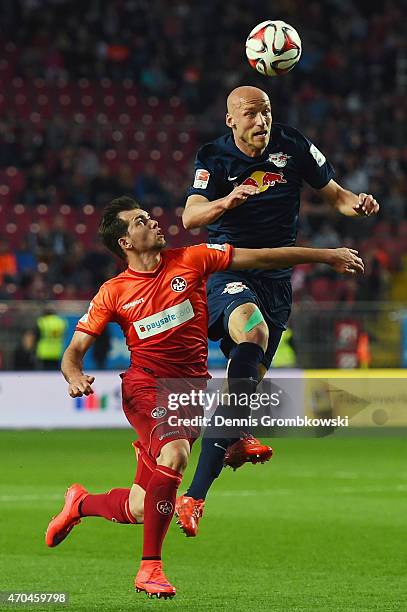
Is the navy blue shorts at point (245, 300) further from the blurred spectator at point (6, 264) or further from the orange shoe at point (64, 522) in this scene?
the blurred spectator at point (6, 264)

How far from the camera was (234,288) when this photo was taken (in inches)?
305

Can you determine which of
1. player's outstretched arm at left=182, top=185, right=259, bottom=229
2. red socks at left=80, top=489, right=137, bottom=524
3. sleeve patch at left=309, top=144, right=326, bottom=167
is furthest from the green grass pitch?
sleeve patch at left=309, top=144, right=326, bottom=167

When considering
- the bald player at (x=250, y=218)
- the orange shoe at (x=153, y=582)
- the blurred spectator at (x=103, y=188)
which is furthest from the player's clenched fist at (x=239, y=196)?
the blurred spectator at (x=103, y=188)

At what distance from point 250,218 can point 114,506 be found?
73.3 inches

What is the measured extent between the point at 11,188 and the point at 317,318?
615 centimetres

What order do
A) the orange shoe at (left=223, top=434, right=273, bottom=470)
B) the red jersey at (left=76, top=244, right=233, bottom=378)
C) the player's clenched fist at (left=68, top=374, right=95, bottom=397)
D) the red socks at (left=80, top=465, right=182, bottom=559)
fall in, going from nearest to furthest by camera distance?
1. the player's clenched fist at (left=68, top=374, right=95, bottom=397)
2. the red socks at (left=80, top=465, right=182, bottom=559)
3. the red jersey at (left=76, top=244, right=233, bottom=378)
4. the orange shoe at (left=223, top=434, right=273, bottom=470)

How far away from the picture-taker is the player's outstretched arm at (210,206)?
692cm

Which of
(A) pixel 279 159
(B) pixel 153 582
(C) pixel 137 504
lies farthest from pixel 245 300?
(B) pixel 153 582

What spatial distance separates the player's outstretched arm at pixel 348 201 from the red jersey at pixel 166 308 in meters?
0.87

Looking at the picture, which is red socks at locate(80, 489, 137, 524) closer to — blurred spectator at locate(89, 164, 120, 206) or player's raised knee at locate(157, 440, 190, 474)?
player's raised knee at locate(157, 440, 190, 474)

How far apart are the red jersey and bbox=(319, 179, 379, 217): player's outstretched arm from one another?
2.86ft

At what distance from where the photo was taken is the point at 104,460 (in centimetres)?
1544

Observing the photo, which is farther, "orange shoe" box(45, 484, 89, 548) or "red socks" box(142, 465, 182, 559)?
"orange shoe" box(45, 484, 89, 548)

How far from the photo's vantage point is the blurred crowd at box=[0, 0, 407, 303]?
2170 centimetres
